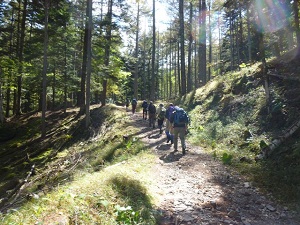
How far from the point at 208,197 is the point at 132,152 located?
498 cm

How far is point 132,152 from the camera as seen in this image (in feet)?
35.0

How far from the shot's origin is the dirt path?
520cm

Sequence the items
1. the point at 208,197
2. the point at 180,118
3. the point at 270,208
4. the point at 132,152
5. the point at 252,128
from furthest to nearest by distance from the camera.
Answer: the point at 132,152
the point at 252,128
the point at 180,118
the point at 208,197
the point at 270,208

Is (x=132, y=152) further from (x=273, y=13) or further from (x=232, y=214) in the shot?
(x=273, y=13)

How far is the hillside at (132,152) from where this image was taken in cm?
486

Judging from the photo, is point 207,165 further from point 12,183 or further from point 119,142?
point 12,183

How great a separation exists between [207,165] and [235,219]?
327 centimetres

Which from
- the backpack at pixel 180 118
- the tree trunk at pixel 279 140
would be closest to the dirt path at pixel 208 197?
the tree trunk at pixel 279 140

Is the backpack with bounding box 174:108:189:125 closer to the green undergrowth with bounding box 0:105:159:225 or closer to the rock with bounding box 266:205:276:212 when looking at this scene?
the green undergrowth with bounding box 0:105:159:225

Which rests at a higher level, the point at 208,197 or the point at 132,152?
the point at 132,152

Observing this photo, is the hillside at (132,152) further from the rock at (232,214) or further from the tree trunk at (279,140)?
the rock at (232,214)

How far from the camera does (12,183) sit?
10.2 metres

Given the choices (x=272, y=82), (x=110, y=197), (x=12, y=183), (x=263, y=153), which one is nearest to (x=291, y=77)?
(x=272, y=82)

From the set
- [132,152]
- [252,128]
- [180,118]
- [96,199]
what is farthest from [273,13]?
[96,199]
